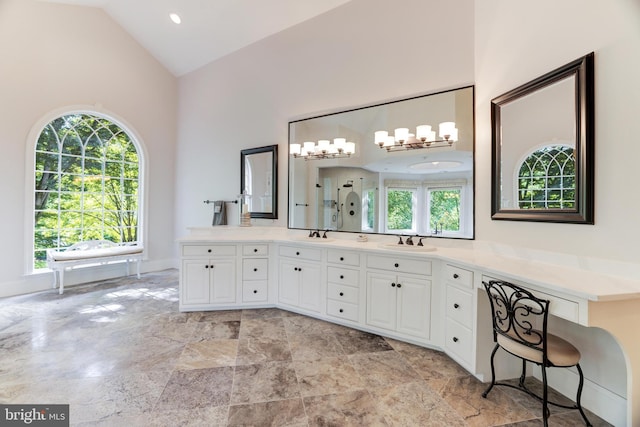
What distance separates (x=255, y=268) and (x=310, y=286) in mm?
737

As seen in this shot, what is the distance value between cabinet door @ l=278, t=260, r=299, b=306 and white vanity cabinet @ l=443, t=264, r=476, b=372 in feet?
5.32

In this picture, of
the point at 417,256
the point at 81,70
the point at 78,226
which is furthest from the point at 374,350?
the point at 81,70

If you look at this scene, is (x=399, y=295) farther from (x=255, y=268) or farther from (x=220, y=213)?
(x=220, y=213)

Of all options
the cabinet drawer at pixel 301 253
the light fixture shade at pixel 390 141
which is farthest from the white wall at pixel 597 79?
the cabinet drawer at pixel 301 253

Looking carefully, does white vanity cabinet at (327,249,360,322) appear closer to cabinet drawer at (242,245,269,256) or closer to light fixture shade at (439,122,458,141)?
cabinet drawer at (242,245,269,256)

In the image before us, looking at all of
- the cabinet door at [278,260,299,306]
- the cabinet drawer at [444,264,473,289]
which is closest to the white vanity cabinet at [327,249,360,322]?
the cabinet door at [278,260,299,306]

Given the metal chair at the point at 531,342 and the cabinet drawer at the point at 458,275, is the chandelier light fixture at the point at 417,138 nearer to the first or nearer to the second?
the cabinet drawer at the point at 458,275

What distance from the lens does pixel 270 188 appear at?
4.12m

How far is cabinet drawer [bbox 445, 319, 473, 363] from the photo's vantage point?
2.14m

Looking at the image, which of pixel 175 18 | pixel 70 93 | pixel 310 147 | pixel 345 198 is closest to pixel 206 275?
pixel 345 198

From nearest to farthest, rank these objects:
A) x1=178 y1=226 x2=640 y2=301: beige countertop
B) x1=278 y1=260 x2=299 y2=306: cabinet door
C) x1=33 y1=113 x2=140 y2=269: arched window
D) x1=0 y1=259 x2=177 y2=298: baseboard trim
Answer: x1=178 y1=226 x2=640 y2=301: beige countertop, x1=278 y1=260 x2=299 y2=306: cabinet door, x1=0 y1=259 x2=177 y2=298: baseboard trim, x1=33 y1=113 x2=140 y2=269: arched window

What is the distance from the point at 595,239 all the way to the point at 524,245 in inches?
18.9

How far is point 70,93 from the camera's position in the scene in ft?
14.1

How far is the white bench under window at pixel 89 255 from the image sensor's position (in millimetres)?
3961
